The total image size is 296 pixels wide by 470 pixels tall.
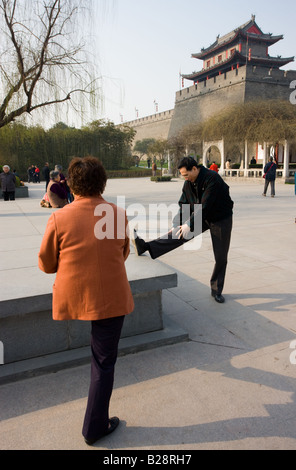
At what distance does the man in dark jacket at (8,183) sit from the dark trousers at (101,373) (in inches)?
404

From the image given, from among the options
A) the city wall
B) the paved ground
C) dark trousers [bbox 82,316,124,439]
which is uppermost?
the city wall

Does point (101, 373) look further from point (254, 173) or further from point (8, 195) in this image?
point (254, 173)

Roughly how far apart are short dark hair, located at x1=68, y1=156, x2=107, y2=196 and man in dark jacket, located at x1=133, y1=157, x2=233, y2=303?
1.55 m

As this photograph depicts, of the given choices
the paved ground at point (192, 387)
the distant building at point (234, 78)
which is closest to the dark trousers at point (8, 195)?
the paved ground at point (192, 387)

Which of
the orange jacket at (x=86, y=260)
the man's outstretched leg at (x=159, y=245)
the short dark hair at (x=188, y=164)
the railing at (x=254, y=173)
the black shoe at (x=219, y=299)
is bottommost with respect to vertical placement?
the black shoe at (x=219, y=299)

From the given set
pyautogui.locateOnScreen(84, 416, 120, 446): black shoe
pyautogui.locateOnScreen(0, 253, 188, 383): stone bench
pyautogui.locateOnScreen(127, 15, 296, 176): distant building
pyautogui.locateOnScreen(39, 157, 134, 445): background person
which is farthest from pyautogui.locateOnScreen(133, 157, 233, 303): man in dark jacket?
pyautogui.locateOnScreen(127, 15, 296, 176): distant building

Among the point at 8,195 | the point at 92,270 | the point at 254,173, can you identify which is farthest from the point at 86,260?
the point at 254,173

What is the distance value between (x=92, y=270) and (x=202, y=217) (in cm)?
178

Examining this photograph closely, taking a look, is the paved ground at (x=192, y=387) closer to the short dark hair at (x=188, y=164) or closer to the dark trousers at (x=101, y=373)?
the dark trousers at (x=101, y=373)

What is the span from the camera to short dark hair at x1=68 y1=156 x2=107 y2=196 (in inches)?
60.3

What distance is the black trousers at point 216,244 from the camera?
3.08 m

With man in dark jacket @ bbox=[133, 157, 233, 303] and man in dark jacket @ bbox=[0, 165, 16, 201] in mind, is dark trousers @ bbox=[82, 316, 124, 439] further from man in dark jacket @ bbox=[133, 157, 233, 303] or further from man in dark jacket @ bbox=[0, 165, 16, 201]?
man in dark jacket @ bbox=[0, 165, 16, 201]

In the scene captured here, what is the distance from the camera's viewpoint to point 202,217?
312 cm

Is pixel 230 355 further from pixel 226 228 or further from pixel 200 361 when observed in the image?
pixel 226 228
